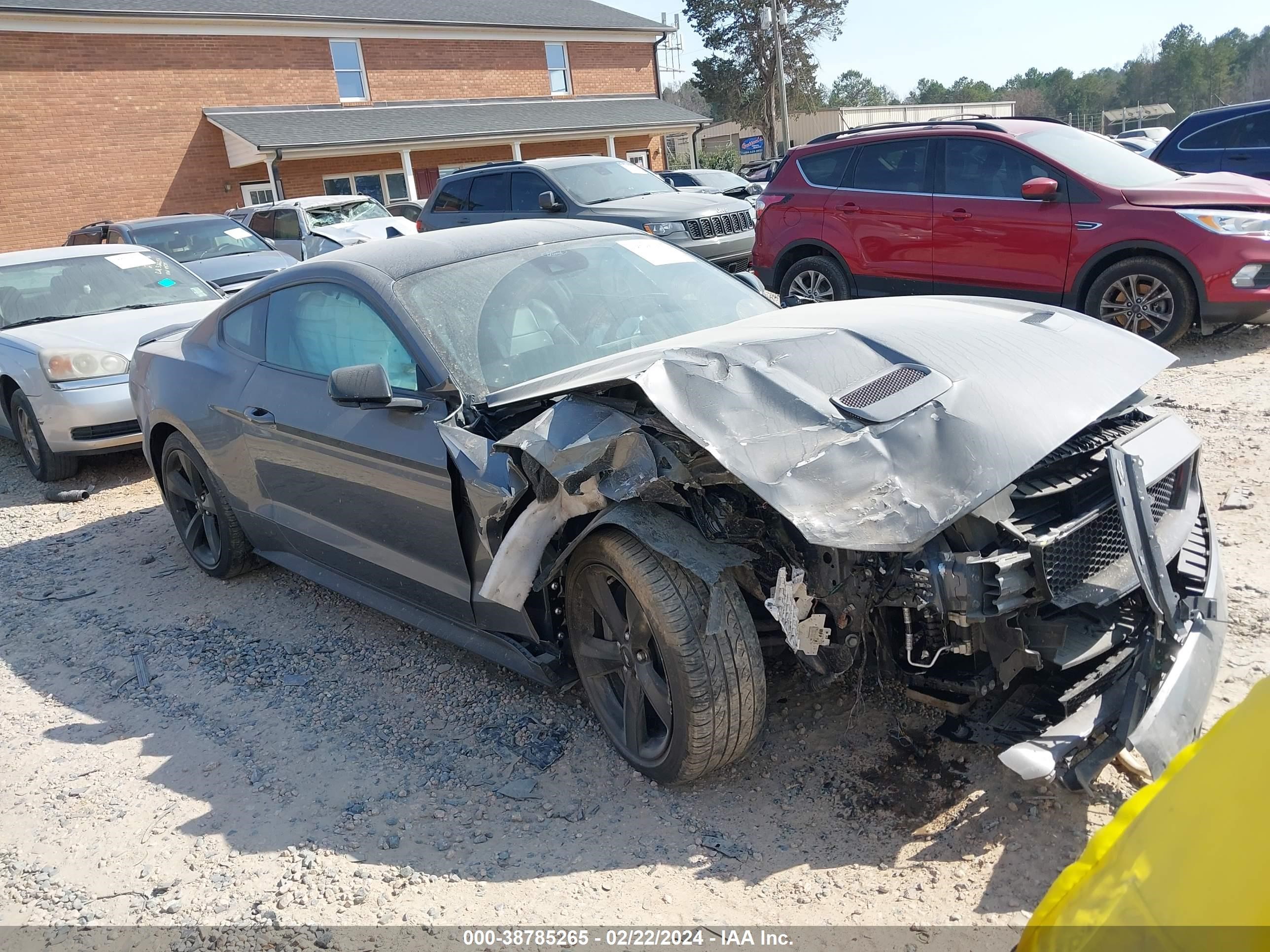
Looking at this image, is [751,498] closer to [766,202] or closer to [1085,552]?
[1085,552]

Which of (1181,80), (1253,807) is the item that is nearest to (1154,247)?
(1253,807)

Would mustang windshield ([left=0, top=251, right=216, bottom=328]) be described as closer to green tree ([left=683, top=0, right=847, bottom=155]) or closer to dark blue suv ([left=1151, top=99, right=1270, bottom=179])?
dark blue suv ([left=1151, top=99, right=1270, bottom=179])

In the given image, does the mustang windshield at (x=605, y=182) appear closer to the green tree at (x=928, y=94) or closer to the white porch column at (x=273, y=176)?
the white porch column at (x=273, y=176)

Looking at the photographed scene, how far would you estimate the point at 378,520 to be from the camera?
3842 millimetres

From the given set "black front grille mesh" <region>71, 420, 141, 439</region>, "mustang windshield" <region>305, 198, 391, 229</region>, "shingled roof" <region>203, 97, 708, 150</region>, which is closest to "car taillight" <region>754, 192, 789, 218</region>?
"black front grille mesh" <region>71, 420, 141, 439</region>

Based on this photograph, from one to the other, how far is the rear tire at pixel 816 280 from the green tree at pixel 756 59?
40943mm

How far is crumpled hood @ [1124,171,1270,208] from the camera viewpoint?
23.5ft

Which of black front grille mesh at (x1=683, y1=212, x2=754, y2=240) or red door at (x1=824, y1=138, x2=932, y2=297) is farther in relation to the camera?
black front grille mesh at (x1=683, y1=212, x2=754, y2=240)

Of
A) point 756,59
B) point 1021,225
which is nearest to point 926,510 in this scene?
point 1021,225

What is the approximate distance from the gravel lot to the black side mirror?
1219 millimetres

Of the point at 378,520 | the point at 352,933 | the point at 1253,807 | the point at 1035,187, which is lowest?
the point at 352,933

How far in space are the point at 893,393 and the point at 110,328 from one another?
689 cm

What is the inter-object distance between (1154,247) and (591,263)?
16.5 ft

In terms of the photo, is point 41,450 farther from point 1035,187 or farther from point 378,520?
point 1035,187
